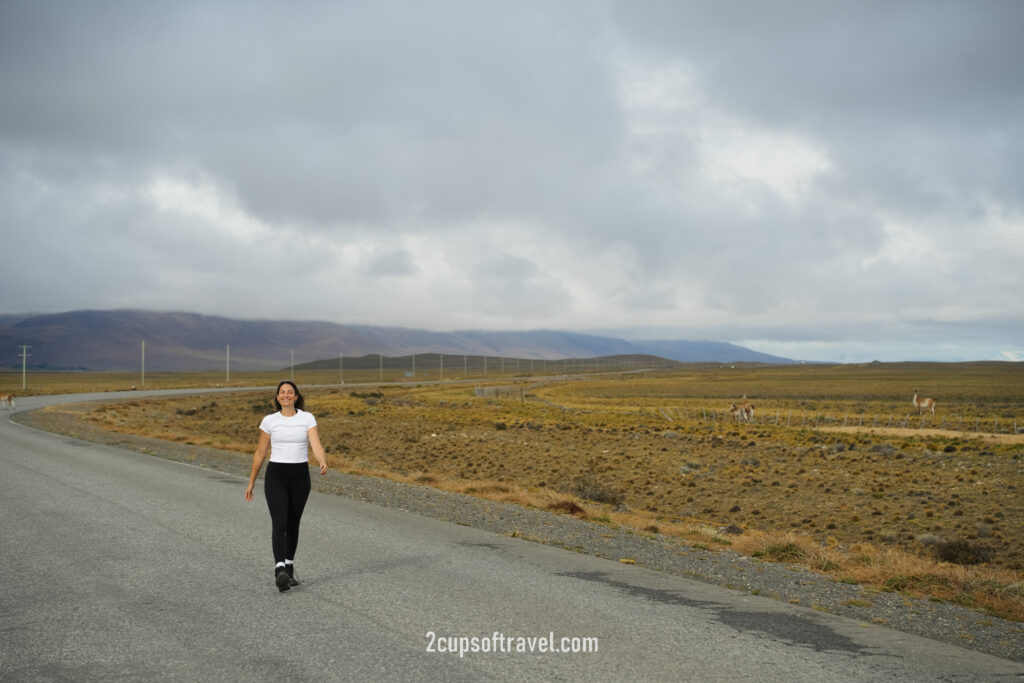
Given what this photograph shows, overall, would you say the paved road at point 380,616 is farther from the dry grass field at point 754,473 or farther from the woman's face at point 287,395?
the dry grass field at point 754,473

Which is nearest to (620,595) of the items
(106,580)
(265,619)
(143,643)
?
(265,619)

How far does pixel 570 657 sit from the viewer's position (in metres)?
5.77

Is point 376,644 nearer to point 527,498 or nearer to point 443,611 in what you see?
point 443,611

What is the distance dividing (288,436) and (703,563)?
5883 mm

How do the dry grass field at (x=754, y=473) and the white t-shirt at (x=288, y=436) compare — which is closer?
the white t-shirt at (x=288, y=436)

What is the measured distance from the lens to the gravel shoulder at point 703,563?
7.34 m

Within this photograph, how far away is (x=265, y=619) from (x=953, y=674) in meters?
5.68

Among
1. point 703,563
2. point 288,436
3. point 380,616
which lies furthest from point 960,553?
point 288,436

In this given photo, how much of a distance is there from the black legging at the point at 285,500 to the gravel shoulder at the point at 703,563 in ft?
14.0

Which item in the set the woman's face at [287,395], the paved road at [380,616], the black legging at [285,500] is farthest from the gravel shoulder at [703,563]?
the woman's face at [287,395]

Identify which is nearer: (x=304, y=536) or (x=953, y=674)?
(x=953, y=674)

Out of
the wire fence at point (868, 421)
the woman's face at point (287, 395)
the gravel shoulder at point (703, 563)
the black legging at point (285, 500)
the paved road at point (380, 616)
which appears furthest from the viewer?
the wire fence at point (868, 421)

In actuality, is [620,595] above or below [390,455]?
above

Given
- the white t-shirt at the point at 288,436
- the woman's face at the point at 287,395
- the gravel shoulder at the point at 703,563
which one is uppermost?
the woman's face at the point at 287,395
